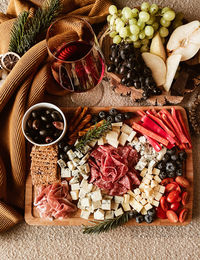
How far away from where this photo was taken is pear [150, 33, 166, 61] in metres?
1.34

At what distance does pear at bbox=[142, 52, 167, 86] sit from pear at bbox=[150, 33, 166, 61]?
0.09 ft

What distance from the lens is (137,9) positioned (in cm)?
136

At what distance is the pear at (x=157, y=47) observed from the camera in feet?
4.39

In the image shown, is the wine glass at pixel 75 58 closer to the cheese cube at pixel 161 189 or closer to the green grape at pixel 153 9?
the green grape at pixel 153 9

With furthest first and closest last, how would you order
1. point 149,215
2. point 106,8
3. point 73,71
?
point 106,8, point 149,215, point 73,71

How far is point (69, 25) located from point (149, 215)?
924 millimetres

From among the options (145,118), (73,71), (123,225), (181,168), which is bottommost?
(123,225)

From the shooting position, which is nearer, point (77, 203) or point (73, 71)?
point (73, 71)

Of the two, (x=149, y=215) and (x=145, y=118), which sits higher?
(x=145, y=118)

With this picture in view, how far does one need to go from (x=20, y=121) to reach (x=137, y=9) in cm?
73

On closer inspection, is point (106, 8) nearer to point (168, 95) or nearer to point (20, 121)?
point (168, 95)

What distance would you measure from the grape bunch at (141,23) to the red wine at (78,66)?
275 mm

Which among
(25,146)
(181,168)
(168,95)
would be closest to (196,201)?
(181,168)

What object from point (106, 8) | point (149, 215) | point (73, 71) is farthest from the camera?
point (106, 8)
